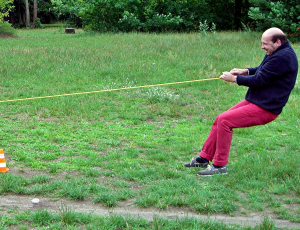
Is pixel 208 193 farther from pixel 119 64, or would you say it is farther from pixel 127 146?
pixel 119 64

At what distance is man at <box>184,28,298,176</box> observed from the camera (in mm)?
5438

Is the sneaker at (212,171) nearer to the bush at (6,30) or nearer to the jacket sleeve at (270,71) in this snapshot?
the jacket sleeve at (270,71)

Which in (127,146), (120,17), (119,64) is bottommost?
(127,146)

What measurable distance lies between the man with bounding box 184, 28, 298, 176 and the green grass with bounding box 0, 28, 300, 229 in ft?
1.77

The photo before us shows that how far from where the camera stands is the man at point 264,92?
5438 millimetres

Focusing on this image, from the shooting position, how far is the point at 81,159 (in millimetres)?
6465

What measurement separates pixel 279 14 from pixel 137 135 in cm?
1365

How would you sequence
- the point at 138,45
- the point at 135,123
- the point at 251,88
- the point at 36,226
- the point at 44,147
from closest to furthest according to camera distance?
the point at 36,226 < the point at 251,88 < the point at 44,147 < the point at 135,123 < the point at 138,45

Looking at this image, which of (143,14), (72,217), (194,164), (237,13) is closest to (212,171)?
(194,164)

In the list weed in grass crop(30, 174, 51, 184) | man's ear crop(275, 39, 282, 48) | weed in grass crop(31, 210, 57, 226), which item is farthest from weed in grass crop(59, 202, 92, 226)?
man's ear crop(275, 39, 282, 48)

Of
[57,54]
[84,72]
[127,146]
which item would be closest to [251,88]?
[127,146]

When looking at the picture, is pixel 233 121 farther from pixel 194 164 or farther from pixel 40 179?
pixel 40 179

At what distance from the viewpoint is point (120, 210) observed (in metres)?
4.78

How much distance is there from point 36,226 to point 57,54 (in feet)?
35.8
